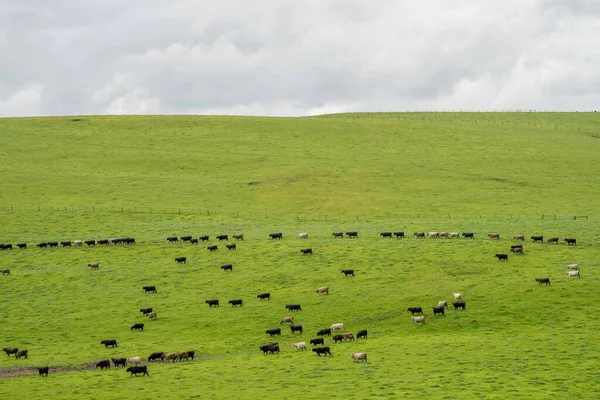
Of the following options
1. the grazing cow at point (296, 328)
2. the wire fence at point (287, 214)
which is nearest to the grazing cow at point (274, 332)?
the grazing cow at point (296, 328)

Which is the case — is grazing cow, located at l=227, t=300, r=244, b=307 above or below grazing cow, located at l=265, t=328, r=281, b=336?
above

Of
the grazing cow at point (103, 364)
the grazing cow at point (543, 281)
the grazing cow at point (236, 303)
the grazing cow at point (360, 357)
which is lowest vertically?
the grazing cow at point (360, 357)

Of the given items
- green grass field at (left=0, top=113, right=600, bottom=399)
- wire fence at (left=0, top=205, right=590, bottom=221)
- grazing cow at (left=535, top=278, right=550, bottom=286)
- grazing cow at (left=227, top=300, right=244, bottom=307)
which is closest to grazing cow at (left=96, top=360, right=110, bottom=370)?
green grass field at (left=0, top=113, right=600, bottom=399)

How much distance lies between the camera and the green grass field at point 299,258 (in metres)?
43.6

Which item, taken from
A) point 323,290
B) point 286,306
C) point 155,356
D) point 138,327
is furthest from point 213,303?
point 155,356

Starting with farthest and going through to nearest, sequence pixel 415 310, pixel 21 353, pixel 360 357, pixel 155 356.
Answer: pixel 415 310
pixel 21 353
pixel 155 356
pixel 360 357

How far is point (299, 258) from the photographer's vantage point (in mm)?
65875

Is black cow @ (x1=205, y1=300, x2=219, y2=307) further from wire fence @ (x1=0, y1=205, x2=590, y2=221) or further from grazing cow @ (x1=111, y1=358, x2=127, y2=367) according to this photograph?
wire fence @ (x1=0, y1=205, x2=590, y2=221)

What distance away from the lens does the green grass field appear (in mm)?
43625

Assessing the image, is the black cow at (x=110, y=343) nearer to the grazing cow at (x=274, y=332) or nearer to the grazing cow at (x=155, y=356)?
the grazing cow at (x=155, y=356)

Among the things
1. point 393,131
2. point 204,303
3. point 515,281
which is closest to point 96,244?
point 204,303

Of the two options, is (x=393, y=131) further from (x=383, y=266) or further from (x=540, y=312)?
(x=540, y=312)

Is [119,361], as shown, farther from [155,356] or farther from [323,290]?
[323,290]

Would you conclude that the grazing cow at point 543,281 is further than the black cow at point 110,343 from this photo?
Yes
